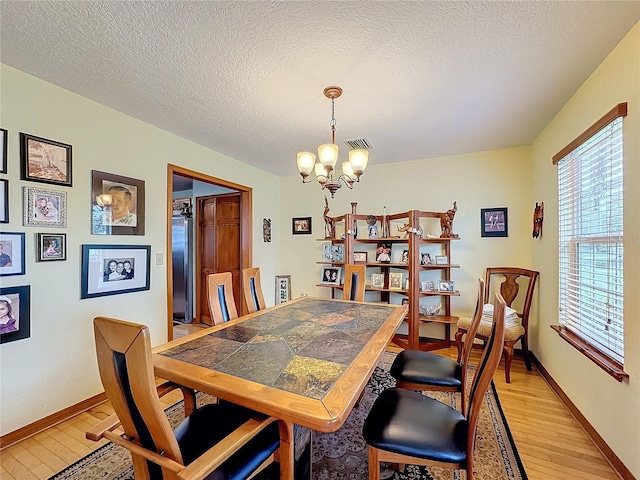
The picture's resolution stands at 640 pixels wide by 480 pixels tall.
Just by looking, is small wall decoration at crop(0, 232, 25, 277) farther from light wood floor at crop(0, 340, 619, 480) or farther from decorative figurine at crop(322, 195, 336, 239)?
decorative figurine at crop(322, 195, 336, 239)

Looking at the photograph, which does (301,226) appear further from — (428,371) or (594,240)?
(594,240)

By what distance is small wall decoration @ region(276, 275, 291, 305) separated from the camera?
4703 mm

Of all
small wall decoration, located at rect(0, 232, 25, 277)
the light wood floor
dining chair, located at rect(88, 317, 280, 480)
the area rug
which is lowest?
the light wood floor

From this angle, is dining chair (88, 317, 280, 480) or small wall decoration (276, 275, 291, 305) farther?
small wall decoration (276, 275, 291, 305)

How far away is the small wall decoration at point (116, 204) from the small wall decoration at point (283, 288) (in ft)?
7.73

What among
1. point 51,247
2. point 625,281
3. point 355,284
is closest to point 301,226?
point 355,284

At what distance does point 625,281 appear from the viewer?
1.62 m

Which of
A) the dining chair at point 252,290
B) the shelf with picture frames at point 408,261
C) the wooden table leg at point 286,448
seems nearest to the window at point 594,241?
the shelf with picture frames at point 408,261

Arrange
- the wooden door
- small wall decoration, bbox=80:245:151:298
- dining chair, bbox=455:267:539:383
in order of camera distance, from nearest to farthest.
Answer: small wall decoration, bbox=80:245:151:298 < dining chair, bbox=455:267:539:383 < the wooden door

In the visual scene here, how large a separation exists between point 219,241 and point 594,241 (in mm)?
4450

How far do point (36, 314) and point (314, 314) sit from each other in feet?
6.41

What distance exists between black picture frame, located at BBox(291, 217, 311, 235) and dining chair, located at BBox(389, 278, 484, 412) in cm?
297

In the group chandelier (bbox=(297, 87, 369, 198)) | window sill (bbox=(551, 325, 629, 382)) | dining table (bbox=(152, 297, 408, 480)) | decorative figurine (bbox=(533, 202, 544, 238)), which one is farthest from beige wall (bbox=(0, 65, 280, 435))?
decorative figurine (bbox=(533, 202, 544, 238))

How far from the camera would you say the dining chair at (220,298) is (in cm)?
216
